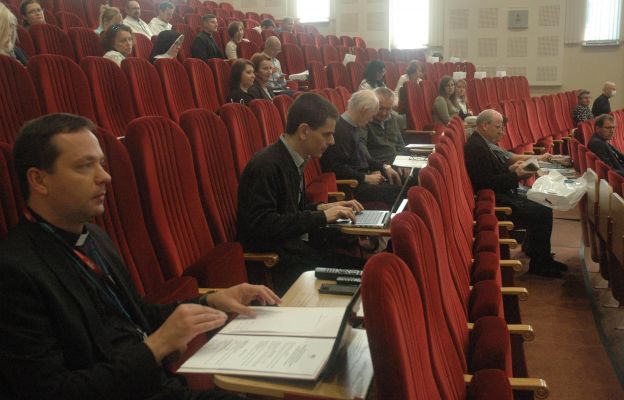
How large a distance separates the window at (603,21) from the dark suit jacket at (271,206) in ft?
14.8

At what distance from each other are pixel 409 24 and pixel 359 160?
385cm

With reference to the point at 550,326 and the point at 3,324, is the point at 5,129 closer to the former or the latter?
the point at 3,324

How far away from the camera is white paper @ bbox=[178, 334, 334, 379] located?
52 centimetres

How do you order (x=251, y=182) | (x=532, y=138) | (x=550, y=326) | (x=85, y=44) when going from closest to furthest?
(x=251, y=182) → (x=550, y=326) → (x=85, y=44) → (x=532, y=138)

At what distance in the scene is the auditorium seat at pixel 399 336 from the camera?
0.42 m

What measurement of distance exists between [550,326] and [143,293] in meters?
0.98

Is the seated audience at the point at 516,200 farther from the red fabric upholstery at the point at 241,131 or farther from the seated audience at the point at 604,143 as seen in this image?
the seated audience at the point at 604,143

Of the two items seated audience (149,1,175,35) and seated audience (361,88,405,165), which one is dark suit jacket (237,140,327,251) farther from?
seated audience (149,1,175,35)

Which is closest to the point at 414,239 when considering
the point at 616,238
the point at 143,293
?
the point at 143,293

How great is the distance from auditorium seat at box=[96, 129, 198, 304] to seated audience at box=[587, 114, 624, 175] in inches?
82.2

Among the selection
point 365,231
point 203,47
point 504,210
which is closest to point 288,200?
point 365,231

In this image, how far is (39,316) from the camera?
495 mm

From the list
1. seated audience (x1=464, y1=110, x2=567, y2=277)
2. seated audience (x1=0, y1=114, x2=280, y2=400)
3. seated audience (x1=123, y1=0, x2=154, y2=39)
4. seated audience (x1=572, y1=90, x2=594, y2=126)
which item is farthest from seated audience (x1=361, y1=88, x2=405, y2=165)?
seated audience (x1=572, y1=90, x2=594, y2=126)

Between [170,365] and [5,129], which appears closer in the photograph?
[170,365]
